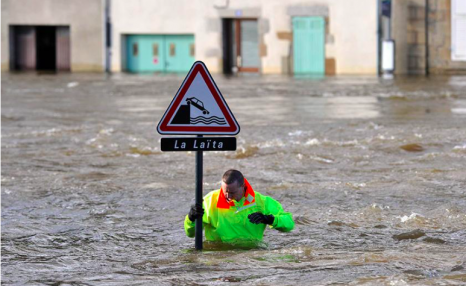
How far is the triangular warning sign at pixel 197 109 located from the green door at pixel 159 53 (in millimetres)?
28665

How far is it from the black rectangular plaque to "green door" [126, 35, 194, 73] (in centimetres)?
2869

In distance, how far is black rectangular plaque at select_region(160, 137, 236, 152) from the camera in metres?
8.48

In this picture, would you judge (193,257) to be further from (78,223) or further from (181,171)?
(181,171)

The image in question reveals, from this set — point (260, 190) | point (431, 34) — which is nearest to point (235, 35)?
point (431, 34)

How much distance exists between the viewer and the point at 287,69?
35.5 m

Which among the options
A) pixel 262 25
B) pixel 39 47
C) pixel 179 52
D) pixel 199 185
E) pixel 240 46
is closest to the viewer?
pixel 199 185

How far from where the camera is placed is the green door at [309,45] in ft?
115

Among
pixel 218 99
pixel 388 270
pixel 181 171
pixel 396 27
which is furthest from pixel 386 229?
pixel 396 27

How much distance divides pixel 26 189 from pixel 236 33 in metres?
23.4

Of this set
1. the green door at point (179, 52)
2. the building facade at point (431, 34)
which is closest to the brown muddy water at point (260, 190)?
the building facade at point (431, 34)

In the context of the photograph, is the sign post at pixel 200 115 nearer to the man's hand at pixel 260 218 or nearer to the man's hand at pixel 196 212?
the man's hand at pixel 196 212

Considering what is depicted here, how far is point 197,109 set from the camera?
8.62 m

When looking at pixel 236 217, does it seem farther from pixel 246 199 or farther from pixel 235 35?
pixel 235 35

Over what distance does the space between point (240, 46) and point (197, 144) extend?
28.3 meters
